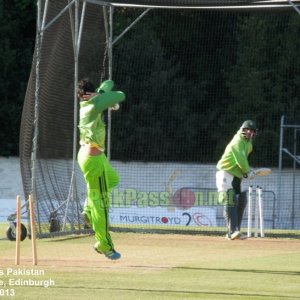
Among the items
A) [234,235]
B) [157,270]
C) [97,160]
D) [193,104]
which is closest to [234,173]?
[234,235]

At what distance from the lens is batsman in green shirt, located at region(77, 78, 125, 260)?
41.9ft

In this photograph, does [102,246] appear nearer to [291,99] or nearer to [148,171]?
[148,171]

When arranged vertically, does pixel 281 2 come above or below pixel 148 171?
above

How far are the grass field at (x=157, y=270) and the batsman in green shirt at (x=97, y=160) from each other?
17.4 inches

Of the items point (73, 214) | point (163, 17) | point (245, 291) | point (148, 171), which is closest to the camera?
point (245, 291)

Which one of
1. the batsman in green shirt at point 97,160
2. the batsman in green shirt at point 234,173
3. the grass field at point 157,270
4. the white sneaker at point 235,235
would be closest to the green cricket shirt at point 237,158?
the batsman in green shirt at point 234,173

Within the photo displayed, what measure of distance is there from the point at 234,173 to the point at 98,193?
18.5 ft

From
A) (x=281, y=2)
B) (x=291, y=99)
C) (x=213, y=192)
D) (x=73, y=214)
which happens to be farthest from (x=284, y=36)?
(x=73, y=214)

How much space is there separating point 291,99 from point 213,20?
4141 mm

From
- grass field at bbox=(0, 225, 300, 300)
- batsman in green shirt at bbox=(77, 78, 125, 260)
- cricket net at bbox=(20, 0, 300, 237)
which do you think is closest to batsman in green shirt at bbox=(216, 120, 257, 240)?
grass field at bbox=(0, 225, 300, 300)

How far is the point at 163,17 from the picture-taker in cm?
3391

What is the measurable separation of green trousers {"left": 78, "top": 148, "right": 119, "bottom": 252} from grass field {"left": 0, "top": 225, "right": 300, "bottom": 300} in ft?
1.25

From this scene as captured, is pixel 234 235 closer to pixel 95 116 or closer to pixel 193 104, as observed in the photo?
pixel 95 116

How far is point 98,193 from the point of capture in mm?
12844
